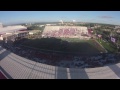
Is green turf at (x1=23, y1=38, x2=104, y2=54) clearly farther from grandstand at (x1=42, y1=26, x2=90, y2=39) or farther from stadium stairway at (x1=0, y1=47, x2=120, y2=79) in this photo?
stadium stairway at (x1=0, y1=47, x2=120, y2=79)

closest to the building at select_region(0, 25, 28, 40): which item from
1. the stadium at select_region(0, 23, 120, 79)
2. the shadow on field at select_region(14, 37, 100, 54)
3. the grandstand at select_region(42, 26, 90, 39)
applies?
the stadium at select_region(0, 23, 120, 79)

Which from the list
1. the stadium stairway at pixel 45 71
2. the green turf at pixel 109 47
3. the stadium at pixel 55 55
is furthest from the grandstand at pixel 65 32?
the stadium stairway at pixel 45 71

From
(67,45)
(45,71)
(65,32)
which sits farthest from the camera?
(65,32)

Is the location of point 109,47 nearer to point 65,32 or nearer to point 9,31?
point 65,32

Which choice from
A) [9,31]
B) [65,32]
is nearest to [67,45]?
[65,32]

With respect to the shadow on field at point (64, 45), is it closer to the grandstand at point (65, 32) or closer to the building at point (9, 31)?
the grandstand at point (65, 32)

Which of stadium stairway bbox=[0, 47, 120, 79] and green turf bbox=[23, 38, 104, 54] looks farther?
green turf bbox=[23, 38, 104, 54]
